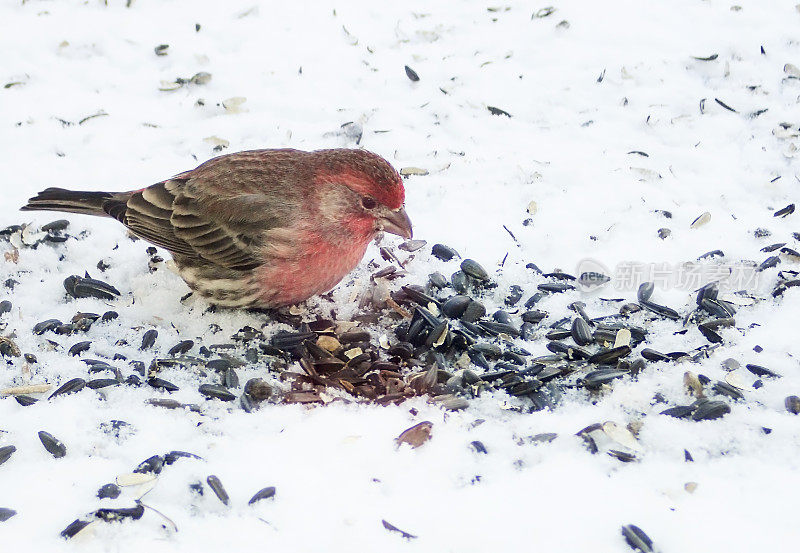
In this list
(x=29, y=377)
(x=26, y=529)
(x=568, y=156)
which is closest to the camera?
(x=26, y=529)

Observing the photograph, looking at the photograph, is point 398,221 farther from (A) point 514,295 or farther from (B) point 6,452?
(B) point 6,452

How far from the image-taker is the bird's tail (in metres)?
4.71

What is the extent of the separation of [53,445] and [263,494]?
0.99 meters

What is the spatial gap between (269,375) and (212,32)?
159 inches

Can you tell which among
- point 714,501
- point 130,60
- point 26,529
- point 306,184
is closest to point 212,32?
point 130,60

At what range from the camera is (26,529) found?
300 cm

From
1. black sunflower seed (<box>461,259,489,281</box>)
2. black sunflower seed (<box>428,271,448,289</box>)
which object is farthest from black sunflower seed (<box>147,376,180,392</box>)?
black sunflower seed (<box>461,259,489,281</box>)

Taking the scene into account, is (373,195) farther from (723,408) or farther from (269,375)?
(723,408)

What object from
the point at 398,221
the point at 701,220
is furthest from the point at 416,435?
the point at 701,220

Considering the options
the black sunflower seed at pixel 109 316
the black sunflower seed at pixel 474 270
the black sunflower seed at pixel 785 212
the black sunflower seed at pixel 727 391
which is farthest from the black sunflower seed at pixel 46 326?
the black sunflower seed at pixel 785 212

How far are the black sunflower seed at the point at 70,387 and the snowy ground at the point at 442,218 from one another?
12cm

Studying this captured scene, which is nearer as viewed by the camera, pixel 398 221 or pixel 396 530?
pixel 396 530

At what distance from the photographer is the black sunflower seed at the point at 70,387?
12.5ft

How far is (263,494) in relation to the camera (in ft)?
10.4
